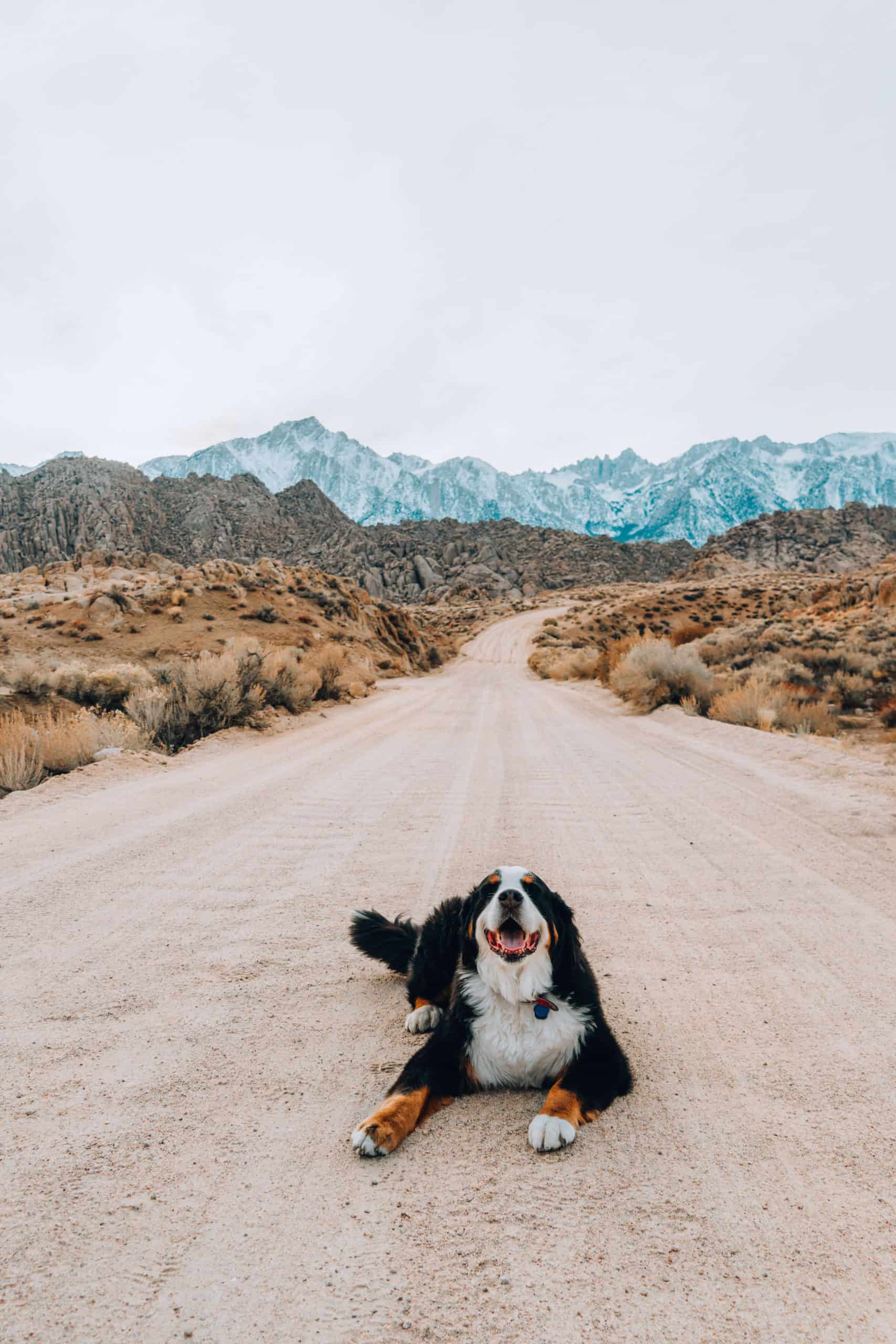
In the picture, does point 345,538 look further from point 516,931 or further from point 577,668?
point 516,931

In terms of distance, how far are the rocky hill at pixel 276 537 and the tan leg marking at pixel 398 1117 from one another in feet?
270

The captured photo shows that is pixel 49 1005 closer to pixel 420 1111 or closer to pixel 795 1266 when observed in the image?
pixel 420 1111

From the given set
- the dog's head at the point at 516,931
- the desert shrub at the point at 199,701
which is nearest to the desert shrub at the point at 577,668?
the desert shrub at the point at 199,701

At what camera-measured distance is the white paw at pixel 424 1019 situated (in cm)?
283

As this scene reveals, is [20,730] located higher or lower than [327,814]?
higher

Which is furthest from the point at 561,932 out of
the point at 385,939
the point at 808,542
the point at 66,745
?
the point at 808,542

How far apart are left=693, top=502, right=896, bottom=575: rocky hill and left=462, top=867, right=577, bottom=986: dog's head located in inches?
3437

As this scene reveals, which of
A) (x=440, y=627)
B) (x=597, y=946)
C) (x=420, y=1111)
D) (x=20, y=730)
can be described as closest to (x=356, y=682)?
(x=20, y=730)

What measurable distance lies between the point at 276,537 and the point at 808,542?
265 ft

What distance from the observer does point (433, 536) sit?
349 feet

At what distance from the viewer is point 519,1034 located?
7.70 ft

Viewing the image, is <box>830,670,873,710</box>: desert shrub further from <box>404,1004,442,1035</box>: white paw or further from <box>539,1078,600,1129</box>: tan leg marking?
<box>539,1078,600,1129</box>: tan leg marking

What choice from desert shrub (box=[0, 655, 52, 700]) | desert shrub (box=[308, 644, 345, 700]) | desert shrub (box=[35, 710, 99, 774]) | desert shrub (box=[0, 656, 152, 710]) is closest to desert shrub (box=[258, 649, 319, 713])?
desert shrub (box=[308, 644, 345, 700])

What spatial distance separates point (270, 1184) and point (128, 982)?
1.60 metres
